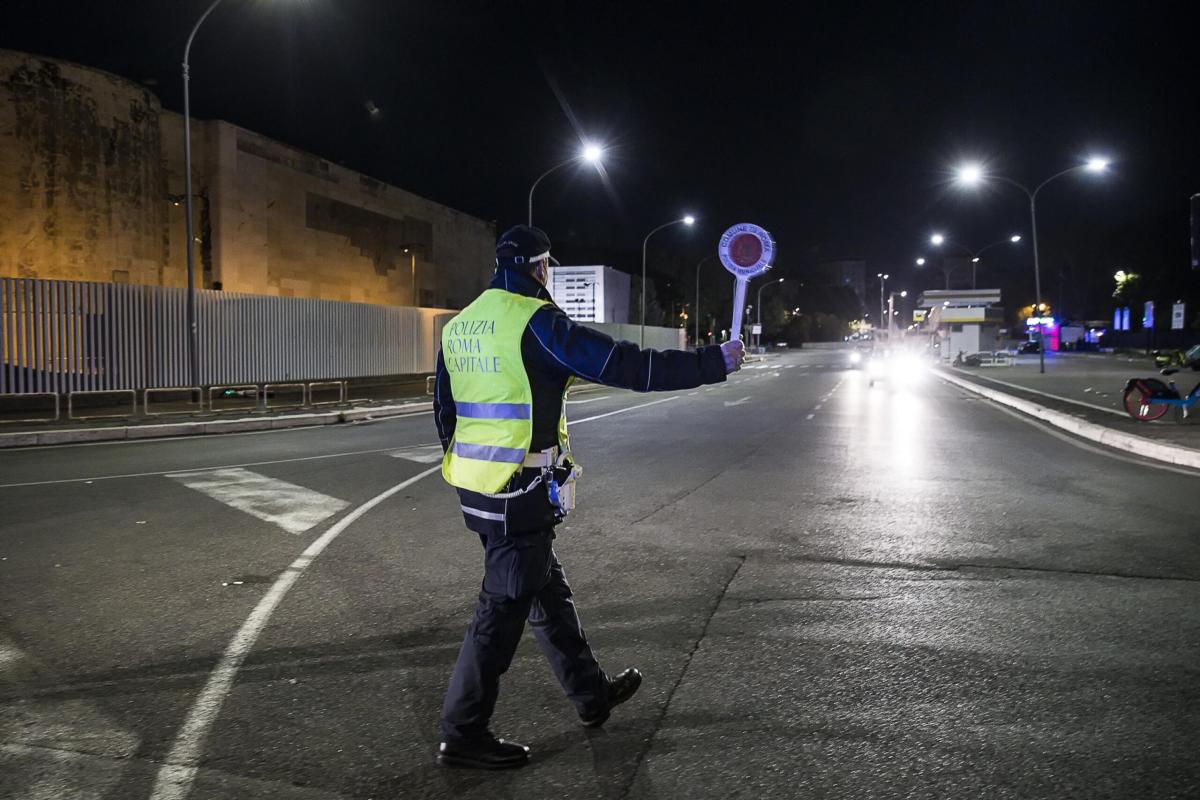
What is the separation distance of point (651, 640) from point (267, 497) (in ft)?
18.7

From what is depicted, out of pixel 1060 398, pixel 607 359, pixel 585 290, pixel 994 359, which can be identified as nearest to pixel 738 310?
pixel 607 359

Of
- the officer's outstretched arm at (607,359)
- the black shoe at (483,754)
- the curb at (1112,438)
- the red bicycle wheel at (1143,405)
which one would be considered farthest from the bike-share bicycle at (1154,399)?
the black shoe at (483,754)

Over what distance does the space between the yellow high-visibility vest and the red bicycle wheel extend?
15017 millimetres

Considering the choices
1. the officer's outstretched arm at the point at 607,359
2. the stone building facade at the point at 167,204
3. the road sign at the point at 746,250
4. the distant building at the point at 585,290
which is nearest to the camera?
the officer's outstretched arm at the point at 607,359

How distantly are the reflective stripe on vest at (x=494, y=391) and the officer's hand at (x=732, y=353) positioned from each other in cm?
71

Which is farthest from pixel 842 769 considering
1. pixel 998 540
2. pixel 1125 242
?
pixel 1125 242

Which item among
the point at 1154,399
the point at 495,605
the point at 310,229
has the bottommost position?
the point at 495,605

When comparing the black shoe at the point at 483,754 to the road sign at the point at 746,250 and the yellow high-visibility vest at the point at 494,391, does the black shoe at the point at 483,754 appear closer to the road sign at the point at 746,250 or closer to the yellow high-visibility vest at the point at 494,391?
the yellow high-visibility vest at the point at 494,391

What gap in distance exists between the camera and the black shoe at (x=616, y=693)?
364 cm

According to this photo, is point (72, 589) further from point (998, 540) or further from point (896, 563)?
point (998, 540)

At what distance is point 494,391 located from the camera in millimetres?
3373

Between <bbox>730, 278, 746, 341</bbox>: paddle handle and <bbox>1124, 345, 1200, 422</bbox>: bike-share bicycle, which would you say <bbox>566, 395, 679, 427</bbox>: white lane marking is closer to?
<bbox>1124, 345, 1200, 422</bbox>: bike-share bicycle

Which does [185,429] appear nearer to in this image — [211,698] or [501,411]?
[211,698]

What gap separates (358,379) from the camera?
30906mm
